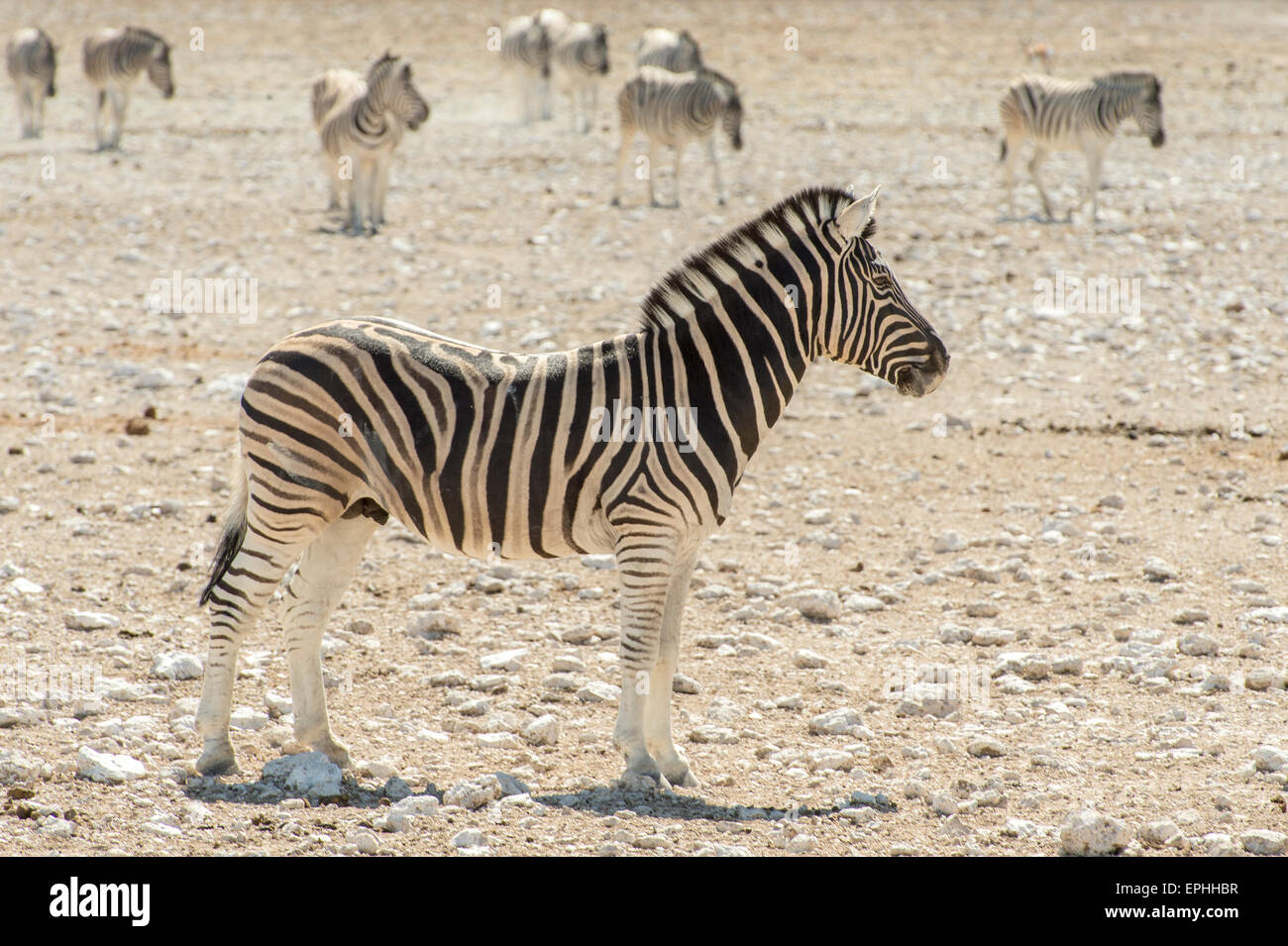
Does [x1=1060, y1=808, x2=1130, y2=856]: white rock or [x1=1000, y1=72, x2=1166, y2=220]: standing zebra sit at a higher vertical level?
[x1=1000, y1=72, x2=1166, y2=220]: standing zebra

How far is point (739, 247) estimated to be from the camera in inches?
236

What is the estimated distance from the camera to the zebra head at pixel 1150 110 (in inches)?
863

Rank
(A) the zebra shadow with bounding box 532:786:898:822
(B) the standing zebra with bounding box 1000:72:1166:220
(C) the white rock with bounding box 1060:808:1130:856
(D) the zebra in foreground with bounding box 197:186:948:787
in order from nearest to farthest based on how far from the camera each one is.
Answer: (C) the white rock with bounding box 1060:808:1130:856 → (A) the zebra shadow with bounding box 532:786:898:822 → (D) the zebra in foreground with bounding box 197:186:948:787 → (B) the standing zebra with bounding box 1000:72:1166:220

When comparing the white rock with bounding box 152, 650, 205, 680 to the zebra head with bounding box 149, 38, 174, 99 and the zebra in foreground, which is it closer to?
the zebra in foreground

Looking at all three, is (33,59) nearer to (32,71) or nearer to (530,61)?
(32,71)

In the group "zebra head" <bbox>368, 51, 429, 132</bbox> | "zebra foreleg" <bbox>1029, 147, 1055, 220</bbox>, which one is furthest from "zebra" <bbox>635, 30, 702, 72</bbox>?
"zebra foreleg" <bbox>1029, 147, 1055, 220</bbox>

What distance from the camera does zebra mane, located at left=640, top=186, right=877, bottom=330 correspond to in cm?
597

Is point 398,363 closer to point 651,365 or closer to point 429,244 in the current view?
point 651,365

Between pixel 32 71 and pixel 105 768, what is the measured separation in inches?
1011

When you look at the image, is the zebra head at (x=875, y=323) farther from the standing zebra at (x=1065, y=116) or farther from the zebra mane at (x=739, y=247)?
the standing zebra at (x=1065, y=116)

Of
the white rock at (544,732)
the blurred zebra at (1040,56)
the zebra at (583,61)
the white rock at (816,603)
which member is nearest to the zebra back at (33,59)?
the zebra at (583,61)

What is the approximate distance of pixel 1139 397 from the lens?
12336 mm

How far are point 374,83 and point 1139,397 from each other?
1217 centimetres
